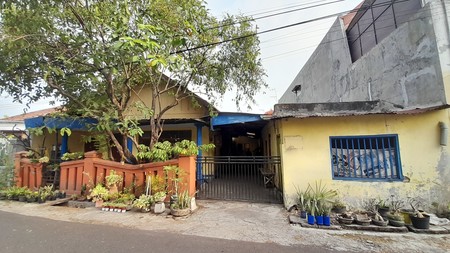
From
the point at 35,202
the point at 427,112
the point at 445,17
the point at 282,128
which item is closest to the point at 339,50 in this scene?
the point at 445,17

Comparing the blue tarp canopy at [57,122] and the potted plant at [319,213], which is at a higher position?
the blue tarp canopy at [57,122]

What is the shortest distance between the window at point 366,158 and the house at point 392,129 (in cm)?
2

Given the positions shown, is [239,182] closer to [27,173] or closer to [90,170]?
[90,170]

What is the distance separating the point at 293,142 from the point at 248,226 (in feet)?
8.78

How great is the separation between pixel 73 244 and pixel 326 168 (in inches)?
240

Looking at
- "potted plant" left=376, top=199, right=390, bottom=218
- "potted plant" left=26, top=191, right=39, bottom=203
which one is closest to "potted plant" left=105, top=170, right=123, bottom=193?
"potted plant" left=26, top=191, right=39, bottom=203

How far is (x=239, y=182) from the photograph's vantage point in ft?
27.8

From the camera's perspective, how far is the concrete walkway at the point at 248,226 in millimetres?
4109

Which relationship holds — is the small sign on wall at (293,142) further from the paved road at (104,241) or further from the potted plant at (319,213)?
the paved road at (104,241)

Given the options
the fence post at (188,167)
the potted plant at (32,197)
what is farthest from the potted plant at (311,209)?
the potted plant at (32,197)

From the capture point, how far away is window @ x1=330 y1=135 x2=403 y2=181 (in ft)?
19.3

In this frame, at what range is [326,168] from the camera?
20.1 ft

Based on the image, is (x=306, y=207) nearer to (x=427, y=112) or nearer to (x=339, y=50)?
(x=427, y=112)

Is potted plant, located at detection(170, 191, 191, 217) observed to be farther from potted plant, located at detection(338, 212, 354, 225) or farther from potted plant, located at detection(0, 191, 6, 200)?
potted plant, located at detection(0, 191, 6, 200)
